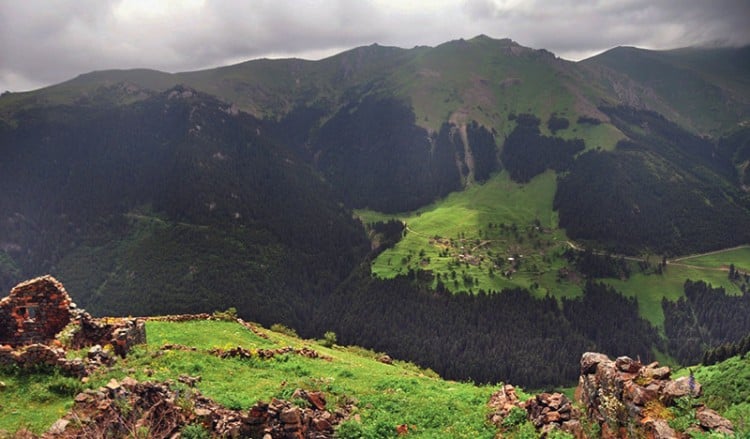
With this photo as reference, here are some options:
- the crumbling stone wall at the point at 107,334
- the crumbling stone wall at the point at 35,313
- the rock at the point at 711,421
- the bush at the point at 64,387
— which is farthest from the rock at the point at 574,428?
the crumbling stone wall at the point at 35,313

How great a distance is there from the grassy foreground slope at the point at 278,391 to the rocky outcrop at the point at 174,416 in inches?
43.4

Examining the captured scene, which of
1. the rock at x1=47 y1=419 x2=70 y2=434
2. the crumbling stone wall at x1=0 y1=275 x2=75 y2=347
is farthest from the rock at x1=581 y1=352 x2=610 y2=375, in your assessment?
the crumbling stone wall at x1=0 y1=275 x2=75 y2=347

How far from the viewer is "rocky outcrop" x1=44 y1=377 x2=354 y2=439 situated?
18.2 meters

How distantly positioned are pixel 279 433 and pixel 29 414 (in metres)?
10.4

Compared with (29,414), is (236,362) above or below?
below

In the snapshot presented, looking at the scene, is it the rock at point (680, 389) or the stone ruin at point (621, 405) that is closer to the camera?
the stone ruin at point (621, 405)

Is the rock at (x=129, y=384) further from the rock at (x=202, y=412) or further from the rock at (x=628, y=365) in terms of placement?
the rock at (x=628, y=365)

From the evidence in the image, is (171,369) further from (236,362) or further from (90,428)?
(90,428)

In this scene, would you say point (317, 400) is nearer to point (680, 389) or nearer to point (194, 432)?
point (194, 432)

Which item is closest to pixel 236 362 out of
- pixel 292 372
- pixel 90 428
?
pixel 292 372

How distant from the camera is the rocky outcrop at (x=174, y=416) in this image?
59.7 feet

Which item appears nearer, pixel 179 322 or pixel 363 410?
pixel 363 410

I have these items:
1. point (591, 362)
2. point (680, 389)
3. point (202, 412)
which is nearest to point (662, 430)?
point (680, 389)

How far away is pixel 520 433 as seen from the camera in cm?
1991
